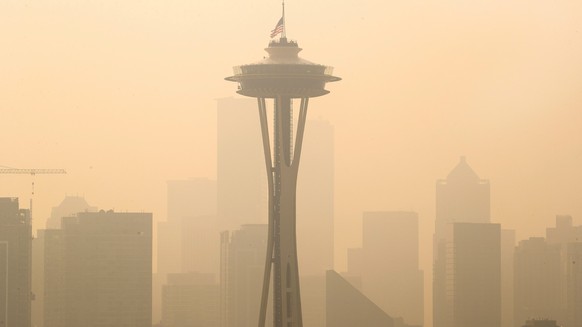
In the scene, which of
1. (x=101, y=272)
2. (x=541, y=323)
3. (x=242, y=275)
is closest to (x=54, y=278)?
(x=101, y=272)

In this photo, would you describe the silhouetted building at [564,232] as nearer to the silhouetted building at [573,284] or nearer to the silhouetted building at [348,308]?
the silhouetted building at [573,284]

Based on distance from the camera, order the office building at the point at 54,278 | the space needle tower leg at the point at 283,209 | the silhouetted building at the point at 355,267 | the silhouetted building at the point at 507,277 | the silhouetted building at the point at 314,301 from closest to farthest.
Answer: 1. the space needle tower leg at the point at 283,209
2. the silhouetted building at the point at 314,301
3. the silhouetted building at the point at 355,267
4. the office building at the point at 54,278
5. the silhouetted building at the point at 507,277

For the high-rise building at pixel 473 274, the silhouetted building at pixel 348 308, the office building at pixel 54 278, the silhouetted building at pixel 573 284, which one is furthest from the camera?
the high-rise building at pixel 473 274

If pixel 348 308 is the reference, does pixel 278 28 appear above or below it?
above

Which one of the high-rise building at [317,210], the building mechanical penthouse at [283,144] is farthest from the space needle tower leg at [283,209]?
the high-rise building at [317,210]

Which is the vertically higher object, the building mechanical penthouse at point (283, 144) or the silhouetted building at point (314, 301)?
the building mechanical penthouse at point (283, 144)

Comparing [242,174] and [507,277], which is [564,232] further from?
[242,174]

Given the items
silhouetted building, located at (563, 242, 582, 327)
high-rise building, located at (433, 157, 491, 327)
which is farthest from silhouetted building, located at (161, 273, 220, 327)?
silhouetted building, located at (563, 242, 582, 327)
